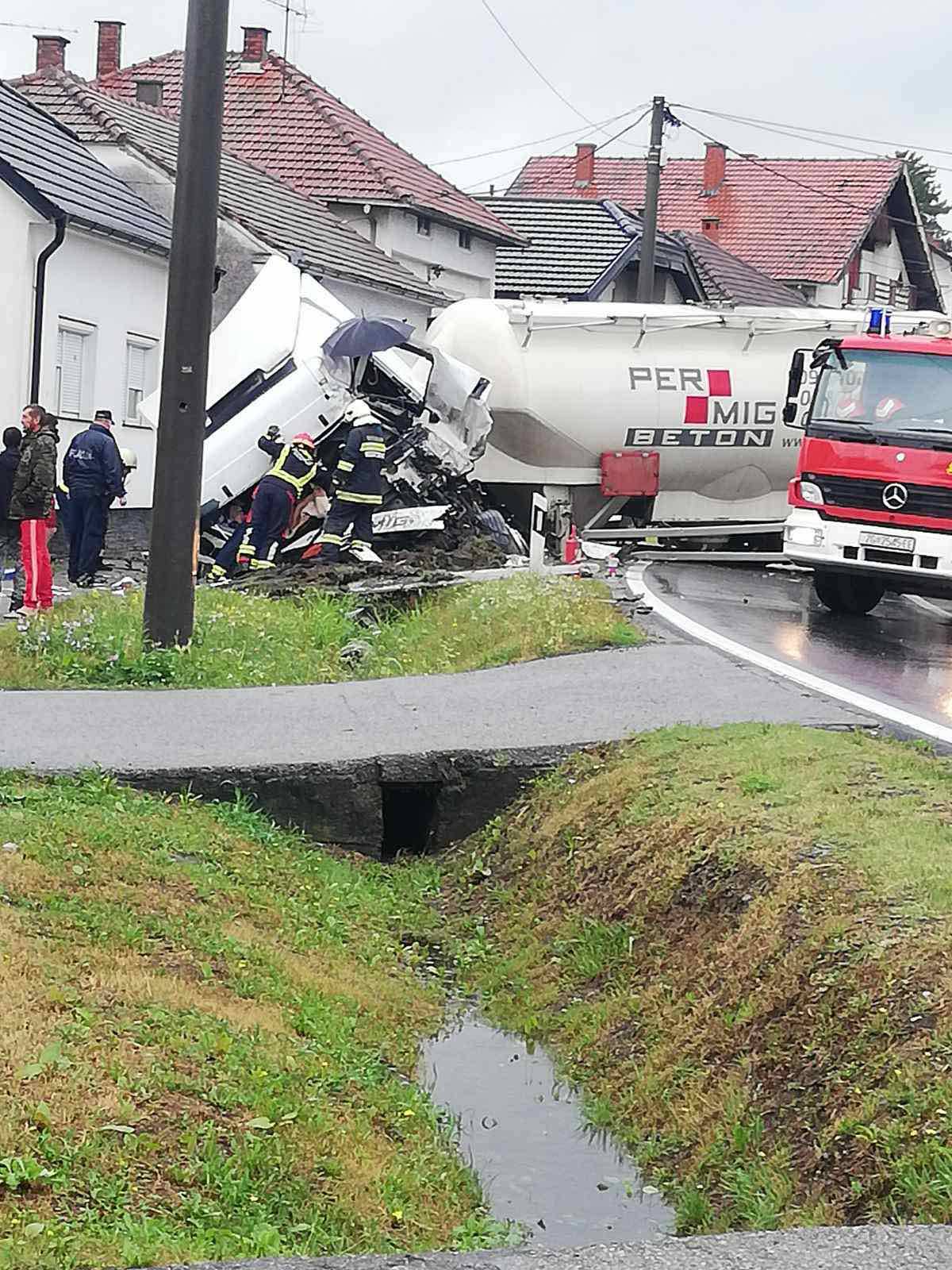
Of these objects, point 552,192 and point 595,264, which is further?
point 552,192

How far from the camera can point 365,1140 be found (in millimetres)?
5219

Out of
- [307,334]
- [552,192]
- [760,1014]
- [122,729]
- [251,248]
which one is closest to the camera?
[760,1014]

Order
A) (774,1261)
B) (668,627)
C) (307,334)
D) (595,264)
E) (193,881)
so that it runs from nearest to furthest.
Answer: (774,1261)
(193,881)
(668,627)
(307,334)
(595,264)

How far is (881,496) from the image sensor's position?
615 inches

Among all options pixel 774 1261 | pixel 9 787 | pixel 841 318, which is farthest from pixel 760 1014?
pixel 841 318

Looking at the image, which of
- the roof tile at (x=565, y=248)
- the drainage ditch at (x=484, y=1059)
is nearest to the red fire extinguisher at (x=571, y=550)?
the drainage ditch at (x=484, y=1059)

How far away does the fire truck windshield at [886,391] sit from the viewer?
52.0 ft

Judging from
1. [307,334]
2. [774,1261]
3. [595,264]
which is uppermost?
[595,264]

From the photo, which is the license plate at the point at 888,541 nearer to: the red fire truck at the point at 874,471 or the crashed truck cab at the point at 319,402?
the red fire truck at the point at 874,471

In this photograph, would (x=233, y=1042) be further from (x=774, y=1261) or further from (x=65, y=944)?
(x=774, y=1261)

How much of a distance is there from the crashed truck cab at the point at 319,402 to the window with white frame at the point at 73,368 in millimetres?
3434

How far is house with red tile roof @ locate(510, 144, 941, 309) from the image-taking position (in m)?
56.4

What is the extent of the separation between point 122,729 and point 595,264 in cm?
3430

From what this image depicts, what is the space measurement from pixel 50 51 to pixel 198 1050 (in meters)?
41.3
